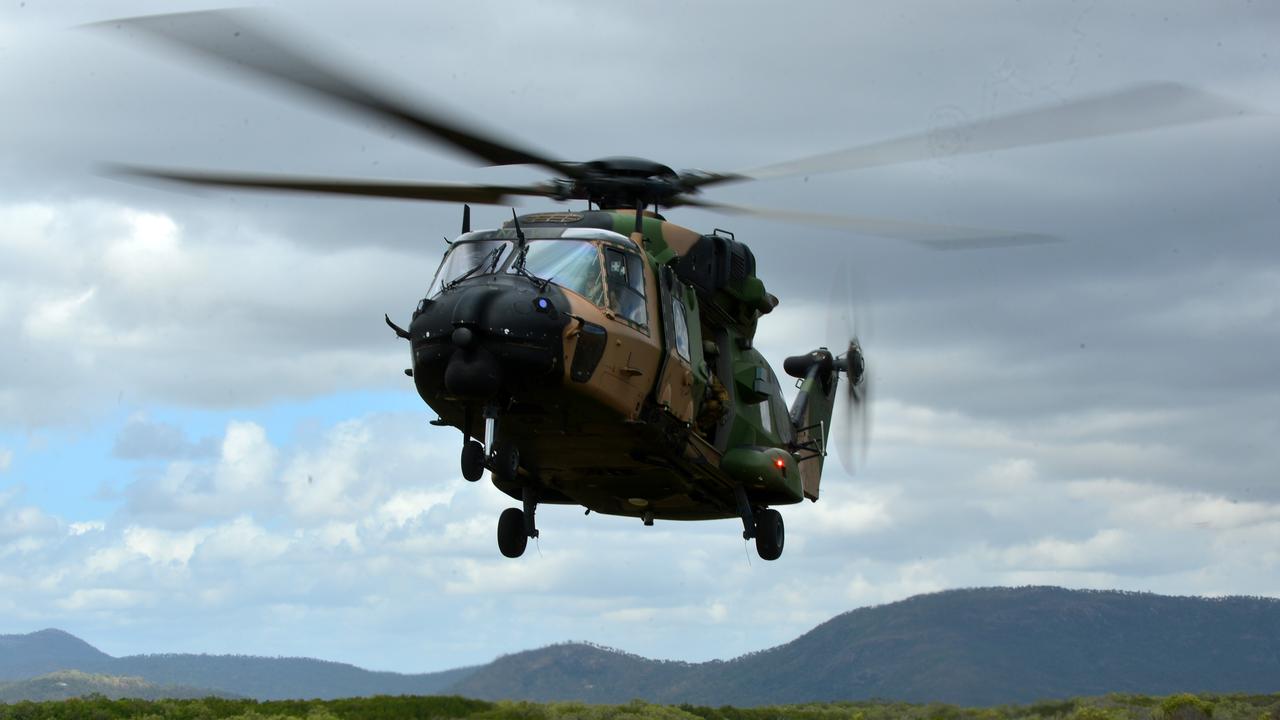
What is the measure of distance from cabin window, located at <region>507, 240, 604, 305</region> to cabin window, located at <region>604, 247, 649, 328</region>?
0.61 feet

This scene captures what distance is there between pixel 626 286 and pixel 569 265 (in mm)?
825

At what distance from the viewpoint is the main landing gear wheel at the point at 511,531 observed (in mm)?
21156

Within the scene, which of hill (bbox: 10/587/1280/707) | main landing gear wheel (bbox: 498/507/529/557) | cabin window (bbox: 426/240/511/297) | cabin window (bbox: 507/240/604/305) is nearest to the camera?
cabin window (bbox: 507/240/604/305)

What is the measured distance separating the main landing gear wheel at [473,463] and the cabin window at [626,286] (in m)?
→ 2.32

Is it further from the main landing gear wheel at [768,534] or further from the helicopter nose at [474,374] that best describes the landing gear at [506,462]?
the main landing gear wheel at [768,534]

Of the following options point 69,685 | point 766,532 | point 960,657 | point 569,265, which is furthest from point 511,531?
point 69,685

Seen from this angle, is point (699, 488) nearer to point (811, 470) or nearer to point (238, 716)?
point (811, 470)

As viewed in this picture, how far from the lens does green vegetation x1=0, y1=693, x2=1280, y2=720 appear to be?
24.8 metres

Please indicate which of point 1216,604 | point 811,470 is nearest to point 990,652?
point 811,470

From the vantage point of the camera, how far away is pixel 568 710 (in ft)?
102

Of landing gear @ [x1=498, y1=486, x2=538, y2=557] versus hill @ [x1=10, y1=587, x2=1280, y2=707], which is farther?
hill @ [x1=10, y1=587, x2=1280, y2=707]

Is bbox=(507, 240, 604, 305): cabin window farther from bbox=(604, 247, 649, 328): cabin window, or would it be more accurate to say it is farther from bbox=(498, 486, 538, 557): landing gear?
bbox=(498, 486, 538, 557): landing gear

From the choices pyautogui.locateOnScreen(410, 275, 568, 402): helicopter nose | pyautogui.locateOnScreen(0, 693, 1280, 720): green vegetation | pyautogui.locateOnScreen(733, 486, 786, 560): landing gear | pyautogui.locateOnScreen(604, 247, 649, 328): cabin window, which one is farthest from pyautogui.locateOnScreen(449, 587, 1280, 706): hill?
pyautogui.locateOnScreen(410, 275, 568, 402): helicopter nose

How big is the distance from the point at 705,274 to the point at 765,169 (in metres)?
1.59
